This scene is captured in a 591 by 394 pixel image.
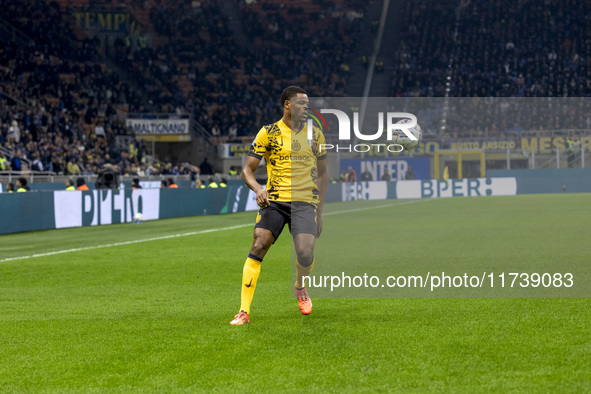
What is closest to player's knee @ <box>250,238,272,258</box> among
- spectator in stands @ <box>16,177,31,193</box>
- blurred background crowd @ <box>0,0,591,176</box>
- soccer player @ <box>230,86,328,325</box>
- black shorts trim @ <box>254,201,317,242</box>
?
soccer player @ <box>230,86,328,325</box>

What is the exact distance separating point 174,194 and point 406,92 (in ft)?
83.0

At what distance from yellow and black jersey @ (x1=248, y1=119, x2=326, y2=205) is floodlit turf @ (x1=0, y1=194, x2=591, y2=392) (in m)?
1.11

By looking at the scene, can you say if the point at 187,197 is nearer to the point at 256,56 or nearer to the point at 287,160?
the point at 287,160

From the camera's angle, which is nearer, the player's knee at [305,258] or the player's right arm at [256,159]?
the player's right arm at [256,159]

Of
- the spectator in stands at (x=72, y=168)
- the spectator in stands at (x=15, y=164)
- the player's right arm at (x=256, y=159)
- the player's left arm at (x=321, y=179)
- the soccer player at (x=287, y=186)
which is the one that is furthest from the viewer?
the spectator in stands at (x=72, y=168)

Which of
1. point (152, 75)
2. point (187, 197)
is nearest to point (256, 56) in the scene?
point (152, 75)

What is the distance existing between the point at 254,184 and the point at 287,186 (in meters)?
0.33

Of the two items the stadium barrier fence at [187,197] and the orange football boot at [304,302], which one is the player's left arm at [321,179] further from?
the stadium barrier fence at [187,197]

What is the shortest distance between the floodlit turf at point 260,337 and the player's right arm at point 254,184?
1041mm

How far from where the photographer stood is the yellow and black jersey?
7.40m

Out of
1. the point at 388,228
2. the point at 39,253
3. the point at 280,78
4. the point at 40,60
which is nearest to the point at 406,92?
the point at 280,78

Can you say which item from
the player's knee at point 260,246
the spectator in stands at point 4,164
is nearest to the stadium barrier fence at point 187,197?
the spectator in stands at point 4,164

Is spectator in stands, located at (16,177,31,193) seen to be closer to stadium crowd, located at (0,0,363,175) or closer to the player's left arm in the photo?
stadium crowd, located at (0,0,363,175)

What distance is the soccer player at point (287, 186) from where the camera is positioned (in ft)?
24.0
